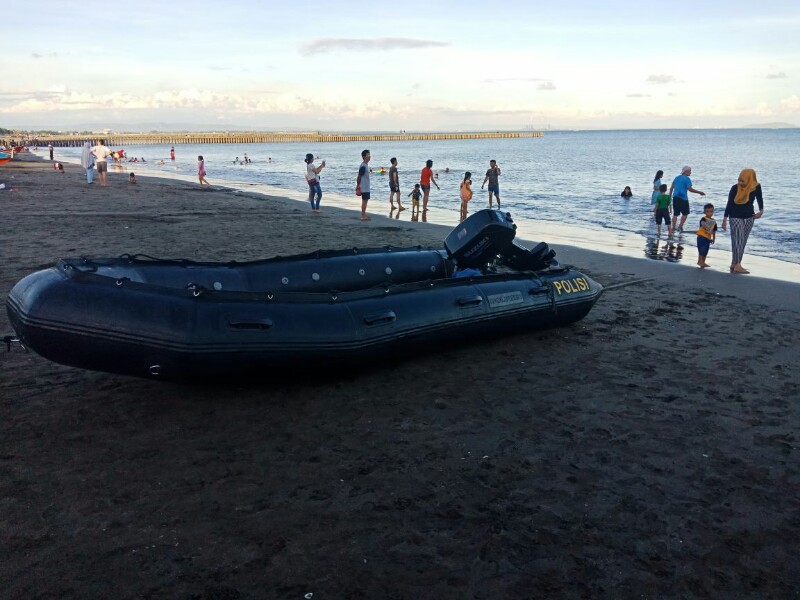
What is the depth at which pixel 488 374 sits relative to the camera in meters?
5.93

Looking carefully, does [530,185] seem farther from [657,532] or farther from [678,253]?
[657,532]

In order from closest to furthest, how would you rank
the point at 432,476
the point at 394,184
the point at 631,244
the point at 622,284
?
the point at 432,476 → the point at 622,284 → the point at 631,244 → the point at 394,184

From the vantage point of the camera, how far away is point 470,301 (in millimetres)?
6355

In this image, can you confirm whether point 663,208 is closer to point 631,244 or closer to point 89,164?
point 631,244

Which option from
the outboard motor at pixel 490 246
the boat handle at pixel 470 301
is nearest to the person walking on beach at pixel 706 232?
the outboard motor at pixel 490 246

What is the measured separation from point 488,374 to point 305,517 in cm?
276

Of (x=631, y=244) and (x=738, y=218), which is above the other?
(x=738, y=218)

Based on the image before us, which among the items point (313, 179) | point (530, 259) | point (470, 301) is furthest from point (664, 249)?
point (313, 179)

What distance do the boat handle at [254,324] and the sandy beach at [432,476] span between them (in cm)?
65

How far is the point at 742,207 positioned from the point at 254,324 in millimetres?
8605

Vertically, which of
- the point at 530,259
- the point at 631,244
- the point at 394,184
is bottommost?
the point at 631,244

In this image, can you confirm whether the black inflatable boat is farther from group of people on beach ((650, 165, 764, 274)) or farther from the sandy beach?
group of people on beach ((650, 165, 764, 274))

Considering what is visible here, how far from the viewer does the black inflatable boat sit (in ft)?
15.3

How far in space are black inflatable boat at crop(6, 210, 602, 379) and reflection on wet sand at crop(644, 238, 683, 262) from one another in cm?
556
